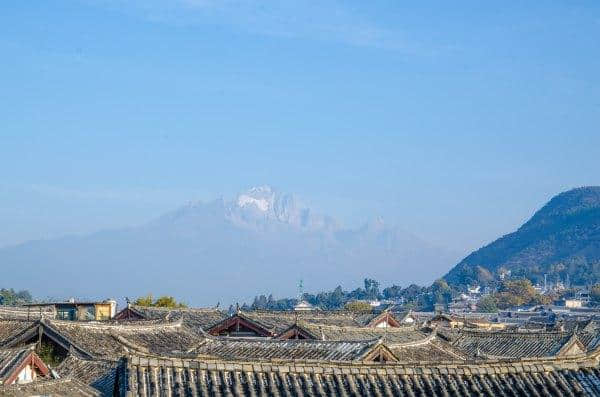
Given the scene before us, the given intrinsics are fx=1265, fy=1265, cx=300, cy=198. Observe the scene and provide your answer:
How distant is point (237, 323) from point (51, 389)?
2388 centimetres

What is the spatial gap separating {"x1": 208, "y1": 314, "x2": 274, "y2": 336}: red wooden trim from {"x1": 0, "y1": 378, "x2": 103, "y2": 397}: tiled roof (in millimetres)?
20569

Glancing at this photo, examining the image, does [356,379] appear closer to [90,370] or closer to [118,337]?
[90,370]

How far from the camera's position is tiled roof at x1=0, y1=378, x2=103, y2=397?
22.7 m

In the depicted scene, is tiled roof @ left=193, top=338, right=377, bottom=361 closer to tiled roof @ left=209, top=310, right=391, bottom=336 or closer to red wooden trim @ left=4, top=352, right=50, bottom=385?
red wooden trim @ left=4, top=352, right=50, bottom=385

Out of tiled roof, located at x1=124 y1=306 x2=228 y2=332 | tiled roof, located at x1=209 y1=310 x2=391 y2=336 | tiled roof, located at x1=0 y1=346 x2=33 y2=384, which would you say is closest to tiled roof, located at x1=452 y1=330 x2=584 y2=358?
tiled roof, located at x1=209 y1=310 x2=391 y2=336

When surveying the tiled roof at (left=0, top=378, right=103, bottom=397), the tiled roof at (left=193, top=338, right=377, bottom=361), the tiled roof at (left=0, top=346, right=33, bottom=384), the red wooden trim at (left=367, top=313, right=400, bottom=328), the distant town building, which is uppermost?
the distant town building

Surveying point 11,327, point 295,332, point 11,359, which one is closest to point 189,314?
point 295,332

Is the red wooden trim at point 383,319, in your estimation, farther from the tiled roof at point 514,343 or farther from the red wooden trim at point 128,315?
the red wooden trim at point 128,315

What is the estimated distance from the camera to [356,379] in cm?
1841

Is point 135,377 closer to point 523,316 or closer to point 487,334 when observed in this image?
point 487,334

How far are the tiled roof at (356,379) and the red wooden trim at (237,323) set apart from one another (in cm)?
2743

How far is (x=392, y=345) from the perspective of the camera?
38219 millimetres

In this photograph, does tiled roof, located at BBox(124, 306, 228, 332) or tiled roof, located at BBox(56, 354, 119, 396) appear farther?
tiled roof, located at BBox(124, 306, 228, 332)

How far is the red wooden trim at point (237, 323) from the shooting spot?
154 ft
